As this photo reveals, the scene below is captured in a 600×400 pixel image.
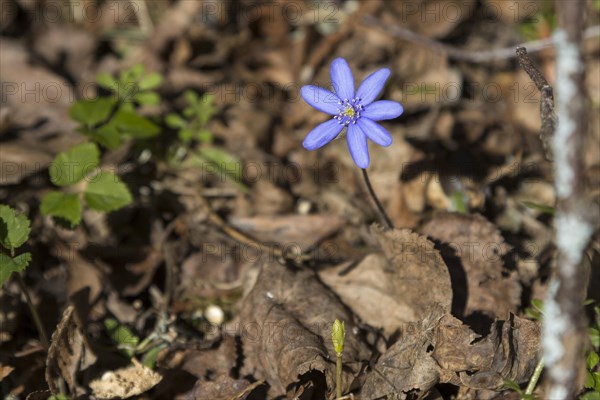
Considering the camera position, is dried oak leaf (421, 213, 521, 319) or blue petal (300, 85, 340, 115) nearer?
blue petal (300, 85, 340, 115)

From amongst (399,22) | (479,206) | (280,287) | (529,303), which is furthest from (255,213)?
(399,22)

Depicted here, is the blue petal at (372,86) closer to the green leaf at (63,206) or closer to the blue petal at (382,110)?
the blue petal at (382,110)

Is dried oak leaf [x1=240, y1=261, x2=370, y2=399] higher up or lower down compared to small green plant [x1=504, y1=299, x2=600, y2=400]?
lower down

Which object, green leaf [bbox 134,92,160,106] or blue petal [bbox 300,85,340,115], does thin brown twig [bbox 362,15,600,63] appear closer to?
green leaf [bbox 134,92,160,106]

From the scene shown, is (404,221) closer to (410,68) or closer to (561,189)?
(410,68)

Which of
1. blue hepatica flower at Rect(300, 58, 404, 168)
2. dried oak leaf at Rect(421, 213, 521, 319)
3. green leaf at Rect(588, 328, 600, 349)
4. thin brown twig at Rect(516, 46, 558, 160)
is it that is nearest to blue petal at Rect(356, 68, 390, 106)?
blue hepatica flower at Rect(300, 58, 404, 168)

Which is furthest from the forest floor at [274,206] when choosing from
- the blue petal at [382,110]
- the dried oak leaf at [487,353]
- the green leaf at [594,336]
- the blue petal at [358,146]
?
the blue petal at [382,110]

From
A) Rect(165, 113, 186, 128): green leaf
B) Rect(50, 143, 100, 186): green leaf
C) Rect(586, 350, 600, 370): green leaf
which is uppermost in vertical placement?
Rect(165, 113, 186, 128): green leaf
